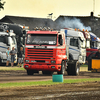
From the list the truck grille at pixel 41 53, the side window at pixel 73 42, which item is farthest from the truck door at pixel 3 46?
the truck grille at pixel 41 53

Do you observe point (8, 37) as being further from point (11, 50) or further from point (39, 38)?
point (39, 38)

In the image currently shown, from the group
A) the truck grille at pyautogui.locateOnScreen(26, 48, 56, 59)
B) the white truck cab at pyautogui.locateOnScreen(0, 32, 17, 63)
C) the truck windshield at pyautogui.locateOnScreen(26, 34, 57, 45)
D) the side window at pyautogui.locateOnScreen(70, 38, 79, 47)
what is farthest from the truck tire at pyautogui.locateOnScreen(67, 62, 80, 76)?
the white truck cab at pyautogui.locateOnScreen(0, 32, 17, 63)

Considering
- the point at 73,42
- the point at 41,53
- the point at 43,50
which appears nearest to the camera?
the point at 43,50

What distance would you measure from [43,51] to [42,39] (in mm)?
746

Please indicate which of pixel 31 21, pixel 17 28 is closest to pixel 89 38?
Result: pixel 17 28

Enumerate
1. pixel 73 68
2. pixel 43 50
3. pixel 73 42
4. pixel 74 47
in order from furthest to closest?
pixel 74 47
pixel 73 42
pixel 73 68
pixel 43 50

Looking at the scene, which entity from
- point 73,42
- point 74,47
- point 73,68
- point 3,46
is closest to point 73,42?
point 73,42

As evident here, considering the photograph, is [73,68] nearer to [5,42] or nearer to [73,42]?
[73,42]

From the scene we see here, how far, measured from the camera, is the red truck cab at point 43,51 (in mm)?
25438

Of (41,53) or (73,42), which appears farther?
(73,42)

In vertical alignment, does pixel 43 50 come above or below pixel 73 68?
above

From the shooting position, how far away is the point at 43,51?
25.4m

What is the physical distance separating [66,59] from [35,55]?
2747 mm

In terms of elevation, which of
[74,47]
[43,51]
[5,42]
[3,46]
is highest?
[5,42]
